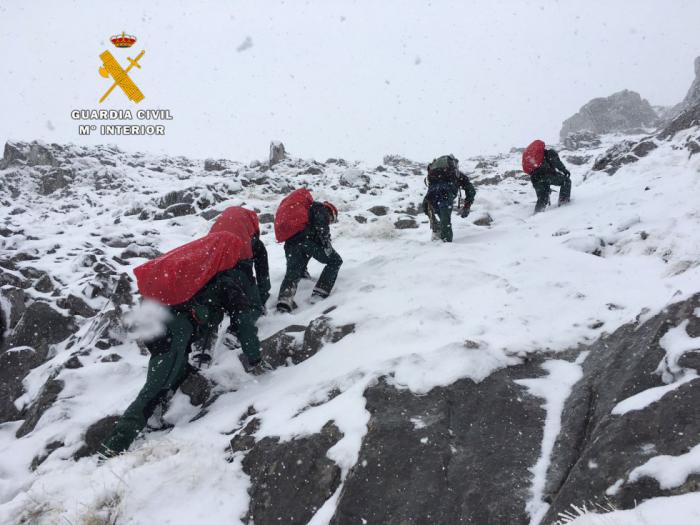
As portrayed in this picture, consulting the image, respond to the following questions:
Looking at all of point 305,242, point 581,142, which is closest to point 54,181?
point 305,242

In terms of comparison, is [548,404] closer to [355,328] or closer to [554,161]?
[355,328]

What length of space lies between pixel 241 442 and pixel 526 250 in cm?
470

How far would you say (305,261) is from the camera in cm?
633

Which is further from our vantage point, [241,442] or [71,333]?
[71,333]

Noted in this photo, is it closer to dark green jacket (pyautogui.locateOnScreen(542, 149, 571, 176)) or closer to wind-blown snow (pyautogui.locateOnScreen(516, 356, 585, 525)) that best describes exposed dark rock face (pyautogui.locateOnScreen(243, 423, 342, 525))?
wind-blown snow (pyautogui.locateOnScreen(516, 356, 585, 525))

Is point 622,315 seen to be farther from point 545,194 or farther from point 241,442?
point 545,194

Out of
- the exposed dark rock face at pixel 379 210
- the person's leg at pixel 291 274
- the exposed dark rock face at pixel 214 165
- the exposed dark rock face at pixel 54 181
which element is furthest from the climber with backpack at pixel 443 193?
the exposed dark rock face at pixel 54 181

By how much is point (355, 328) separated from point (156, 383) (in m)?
2.00

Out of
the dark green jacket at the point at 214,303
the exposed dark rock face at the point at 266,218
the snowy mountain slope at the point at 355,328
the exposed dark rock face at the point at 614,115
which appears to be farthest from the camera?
the exposed dark rock face at the point at 614,115

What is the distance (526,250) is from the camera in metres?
6.37

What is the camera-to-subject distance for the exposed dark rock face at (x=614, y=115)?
44.7 m

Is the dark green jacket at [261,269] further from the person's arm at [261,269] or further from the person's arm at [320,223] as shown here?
the person's arm at [320,223]

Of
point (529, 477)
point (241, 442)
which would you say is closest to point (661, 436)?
point (529, 477)

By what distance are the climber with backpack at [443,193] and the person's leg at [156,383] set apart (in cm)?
499
